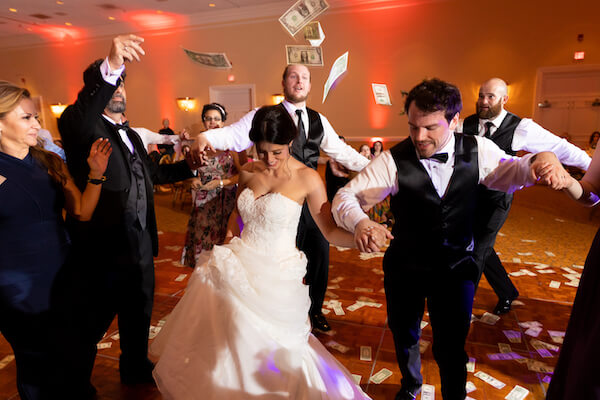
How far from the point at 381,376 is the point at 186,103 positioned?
35.7ft

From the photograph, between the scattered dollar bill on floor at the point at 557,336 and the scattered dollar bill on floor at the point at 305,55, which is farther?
the scattered dollar bill on floor at the point at 305,55

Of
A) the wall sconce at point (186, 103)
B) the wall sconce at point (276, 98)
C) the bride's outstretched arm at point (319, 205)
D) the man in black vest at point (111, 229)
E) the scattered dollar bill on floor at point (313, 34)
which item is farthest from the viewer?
the wall sconce at point (186, 103)

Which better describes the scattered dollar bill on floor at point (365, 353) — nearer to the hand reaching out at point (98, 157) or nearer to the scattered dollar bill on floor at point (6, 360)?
the hand reaching out at point (98, 157)

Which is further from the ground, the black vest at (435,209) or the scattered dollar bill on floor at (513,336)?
the black vest at (435,209)

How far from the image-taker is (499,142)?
288 cm

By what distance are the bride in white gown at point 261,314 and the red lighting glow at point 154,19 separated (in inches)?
420

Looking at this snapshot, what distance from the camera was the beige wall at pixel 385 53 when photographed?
330 inches

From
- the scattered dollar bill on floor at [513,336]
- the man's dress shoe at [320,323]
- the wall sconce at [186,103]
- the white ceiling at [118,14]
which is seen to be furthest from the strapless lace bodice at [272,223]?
the wall sconce at [186,103]

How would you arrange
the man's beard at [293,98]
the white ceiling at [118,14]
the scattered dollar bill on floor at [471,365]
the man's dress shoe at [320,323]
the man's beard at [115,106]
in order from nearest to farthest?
the man's beard at [115,106]
the scattered dollar bill on floor at [471,365]
the man's beard at [293,98]
the man's dress shoe at [320,323]
the white ceiling at [118,14]

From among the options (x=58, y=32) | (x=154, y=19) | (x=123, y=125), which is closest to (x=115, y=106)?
(x=123, y=125)

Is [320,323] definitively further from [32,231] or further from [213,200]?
[32,231]

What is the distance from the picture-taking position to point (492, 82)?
296cm

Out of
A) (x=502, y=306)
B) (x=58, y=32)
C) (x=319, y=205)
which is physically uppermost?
(x=58, y=32)

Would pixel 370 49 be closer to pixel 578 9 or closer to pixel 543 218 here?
pixel 578 9
